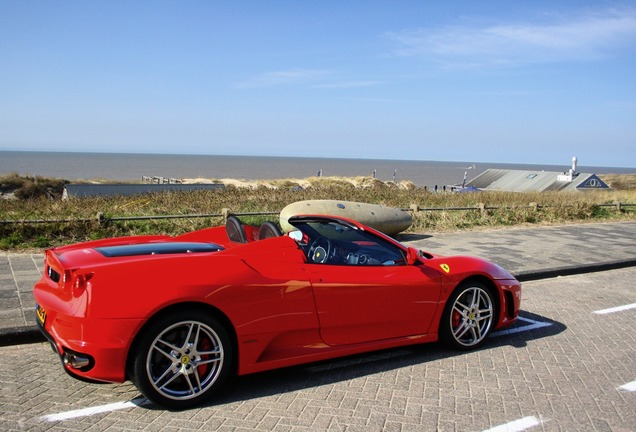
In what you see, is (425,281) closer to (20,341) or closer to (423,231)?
(20,341)

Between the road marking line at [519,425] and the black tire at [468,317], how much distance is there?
1346 mm

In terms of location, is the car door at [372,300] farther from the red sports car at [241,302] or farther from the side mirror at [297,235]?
the side mirror at [297,235]

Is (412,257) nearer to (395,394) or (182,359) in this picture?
(395,394)

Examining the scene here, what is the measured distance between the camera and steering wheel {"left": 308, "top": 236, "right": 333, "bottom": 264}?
4.84 meters

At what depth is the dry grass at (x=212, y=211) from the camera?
984 cm

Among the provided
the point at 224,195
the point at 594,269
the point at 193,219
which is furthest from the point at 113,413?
the point at 224,195

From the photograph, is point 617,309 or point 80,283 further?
point 617,309

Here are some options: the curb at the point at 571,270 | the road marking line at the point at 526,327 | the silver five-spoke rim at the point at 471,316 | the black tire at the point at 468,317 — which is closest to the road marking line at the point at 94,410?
the black tire at the point at 468,317

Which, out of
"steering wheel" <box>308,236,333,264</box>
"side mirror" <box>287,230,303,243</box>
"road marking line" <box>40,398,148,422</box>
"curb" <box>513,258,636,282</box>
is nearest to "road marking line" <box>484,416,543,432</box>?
"steering wheel" <box>308,236,333,264</box>

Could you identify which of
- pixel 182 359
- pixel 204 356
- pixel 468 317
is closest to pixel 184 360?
pixel 182 359

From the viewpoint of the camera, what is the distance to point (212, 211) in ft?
42.6

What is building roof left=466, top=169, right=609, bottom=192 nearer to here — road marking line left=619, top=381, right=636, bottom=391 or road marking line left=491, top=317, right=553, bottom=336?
road marking line left=491, top=317, right=553, bottom=336

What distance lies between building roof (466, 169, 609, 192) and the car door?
42.2 metres

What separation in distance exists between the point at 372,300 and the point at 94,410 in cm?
221
